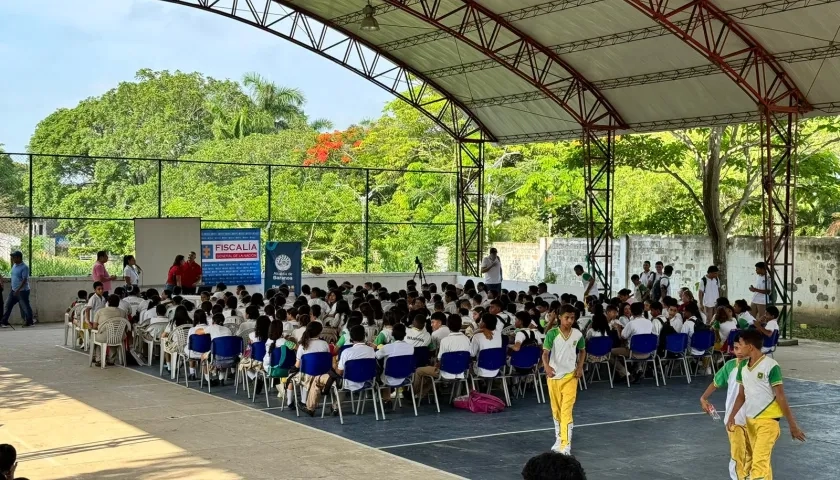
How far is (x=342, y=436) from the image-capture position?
9172 mm

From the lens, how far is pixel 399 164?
34969 millimetres

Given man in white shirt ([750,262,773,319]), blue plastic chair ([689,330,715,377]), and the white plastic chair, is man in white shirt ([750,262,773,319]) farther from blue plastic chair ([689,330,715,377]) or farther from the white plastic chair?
the white plastic chair

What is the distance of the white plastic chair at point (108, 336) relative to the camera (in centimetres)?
1342

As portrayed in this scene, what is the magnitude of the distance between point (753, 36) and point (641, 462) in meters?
10.7

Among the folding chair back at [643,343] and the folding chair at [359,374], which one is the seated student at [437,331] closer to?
the folding chair at [359,374]

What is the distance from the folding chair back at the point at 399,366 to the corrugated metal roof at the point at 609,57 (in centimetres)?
887

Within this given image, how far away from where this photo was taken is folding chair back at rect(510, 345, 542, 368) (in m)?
11.0

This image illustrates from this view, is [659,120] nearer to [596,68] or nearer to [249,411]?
[596,68]

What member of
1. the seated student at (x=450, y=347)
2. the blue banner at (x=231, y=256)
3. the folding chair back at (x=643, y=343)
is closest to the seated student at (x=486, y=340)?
the seated student at (x=450, y=347)

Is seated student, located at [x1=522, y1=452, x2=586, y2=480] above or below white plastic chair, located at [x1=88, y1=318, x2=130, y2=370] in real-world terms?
above

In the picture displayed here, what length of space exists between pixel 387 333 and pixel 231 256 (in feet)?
35.0

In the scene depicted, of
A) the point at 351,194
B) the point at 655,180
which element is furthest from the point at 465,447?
the point at 351,194

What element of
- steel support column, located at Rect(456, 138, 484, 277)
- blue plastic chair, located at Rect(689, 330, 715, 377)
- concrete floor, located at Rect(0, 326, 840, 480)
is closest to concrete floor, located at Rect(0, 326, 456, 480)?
concrete floor, located at Rect(0, 326, 840, 480)

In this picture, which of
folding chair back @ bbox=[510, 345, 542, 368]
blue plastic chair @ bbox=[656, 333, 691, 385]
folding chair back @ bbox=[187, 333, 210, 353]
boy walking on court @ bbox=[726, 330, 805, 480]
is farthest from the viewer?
blue plastic chair @ bbox=[656, 333, 691, 385]
